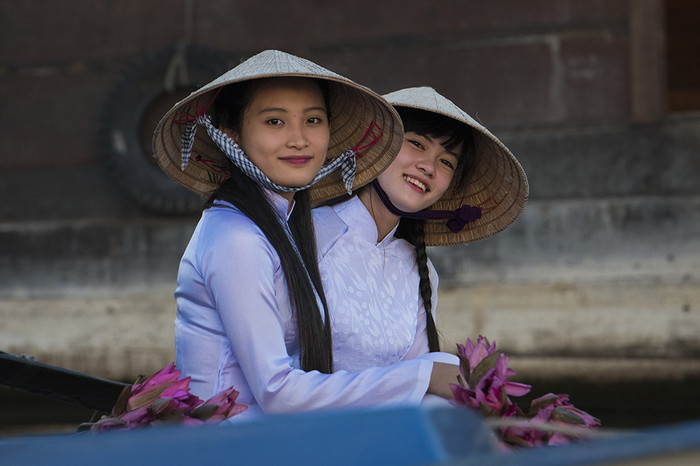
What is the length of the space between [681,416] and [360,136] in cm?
364

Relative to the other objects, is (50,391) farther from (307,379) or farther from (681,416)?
(681,416)

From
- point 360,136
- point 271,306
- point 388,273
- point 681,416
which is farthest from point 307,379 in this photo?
point 681,416

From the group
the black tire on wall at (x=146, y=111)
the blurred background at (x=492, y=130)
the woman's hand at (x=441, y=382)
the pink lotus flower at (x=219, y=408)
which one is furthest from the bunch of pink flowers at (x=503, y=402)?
the black tire on wall at (x=146, y=111)

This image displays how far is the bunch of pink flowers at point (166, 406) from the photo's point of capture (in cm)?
164

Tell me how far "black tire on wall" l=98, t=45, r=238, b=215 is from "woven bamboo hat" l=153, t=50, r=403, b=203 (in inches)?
150

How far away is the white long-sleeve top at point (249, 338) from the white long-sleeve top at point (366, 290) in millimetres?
172

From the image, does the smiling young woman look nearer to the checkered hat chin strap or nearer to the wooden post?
the checkered hat chin strap

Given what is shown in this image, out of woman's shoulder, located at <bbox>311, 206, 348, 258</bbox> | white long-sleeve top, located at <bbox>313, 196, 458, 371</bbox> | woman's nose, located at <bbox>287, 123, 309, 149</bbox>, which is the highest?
woman's nose, located at <bbox>287, 123, 309, 149</bbox>

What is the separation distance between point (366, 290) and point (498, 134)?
381 cm

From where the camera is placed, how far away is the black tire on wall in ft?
19.6

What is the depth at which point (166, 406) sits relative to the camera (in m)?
1.64

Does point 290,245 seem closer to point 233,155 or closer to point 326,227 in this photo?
point 233,155

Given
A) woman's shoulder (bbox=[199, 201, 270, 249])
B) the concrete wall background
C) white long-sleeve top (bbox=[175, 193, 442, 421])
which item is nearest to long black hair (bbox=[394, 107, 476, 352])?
white long-sleeve top (bbox=[175, 193, 442, 421])

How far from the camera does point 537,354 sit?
5.57m
